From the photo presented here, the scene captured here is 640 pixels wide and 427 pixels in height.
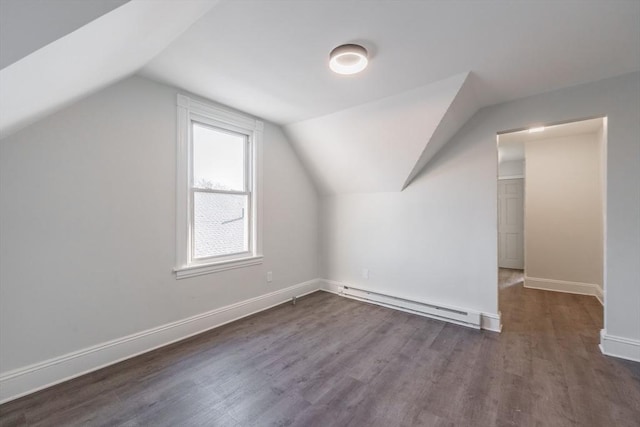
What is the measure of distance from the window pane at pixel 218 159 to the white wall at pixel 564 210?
15.0 feet

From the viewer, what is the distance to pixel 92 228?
2059 millimetres

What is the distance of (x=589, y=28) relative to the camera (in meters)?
1.67

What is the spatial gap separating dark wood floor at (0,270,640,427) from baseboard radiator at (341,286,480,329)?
0.12 metres

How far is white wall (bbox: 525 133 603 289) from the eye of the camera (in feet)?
12.5

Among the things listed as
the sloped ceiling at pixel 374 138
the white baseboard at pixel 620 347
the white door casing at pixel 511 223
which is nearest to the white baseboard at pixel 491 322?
the white baseboard at pixel 620 347

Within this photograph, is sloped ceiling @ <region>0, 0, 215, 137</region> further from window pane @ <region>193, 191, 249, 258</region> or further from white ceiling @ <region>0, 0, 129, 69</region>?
window pane @ <region>193, 191, 249, 258</region>

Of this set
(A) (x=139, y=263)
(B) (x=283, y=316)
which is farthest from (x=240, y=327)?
(A) (x=139, y=263)

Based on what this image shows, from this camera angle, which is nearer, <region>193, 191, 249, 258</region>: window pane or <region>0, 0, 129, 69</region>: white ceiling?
<region>0, 0, 129, 69</region>: white ceiling

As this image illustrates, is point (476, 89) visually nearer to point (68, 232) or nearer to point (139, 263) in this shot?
point (139, 263)

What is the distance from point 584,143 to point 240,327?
213 inches

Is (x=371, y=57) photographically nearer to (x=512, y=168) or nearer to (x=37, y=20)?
(x=37, y=20)

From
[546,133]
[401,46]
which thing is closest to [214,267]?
[401,46]

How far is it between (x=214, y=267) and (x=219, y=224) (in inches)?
19.4

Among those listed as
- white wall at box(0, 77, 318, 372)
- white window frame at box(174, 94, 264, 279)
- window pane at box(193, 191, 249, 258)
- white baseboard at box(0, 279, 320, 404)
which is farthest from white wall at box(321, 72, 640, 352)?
white wall at box(0, 77, 318, 372)
